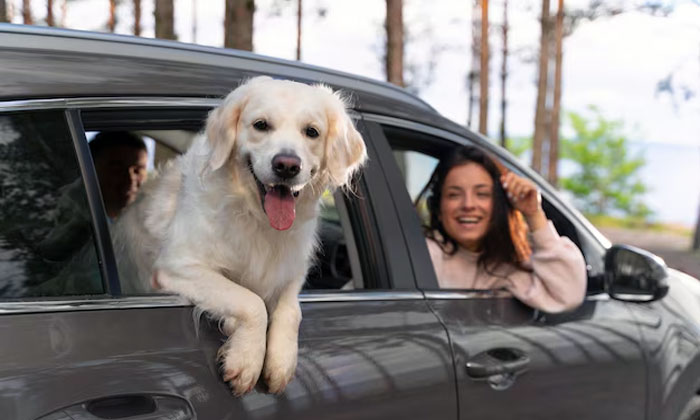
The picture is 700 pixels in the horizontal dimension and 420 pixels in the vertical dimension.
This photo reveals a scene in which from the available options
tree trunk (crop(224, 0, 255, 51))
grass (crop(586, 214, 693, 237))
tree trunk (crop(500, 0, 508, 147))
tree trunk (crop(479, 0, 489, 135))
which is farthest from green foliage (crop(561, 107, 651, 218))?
tree trunk (crop(224, 0, 255, 51))

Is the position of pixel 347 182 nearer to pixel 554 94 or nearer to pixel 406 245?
pixel 406 245

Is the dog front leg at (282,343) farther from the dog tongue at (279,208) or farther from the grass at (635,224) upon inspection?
the grass at (635,224)

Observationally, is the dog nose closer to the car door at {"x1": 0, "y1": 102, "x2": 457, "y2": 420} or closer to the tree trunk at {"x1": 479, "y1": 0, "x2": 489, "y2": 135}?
the car door at {"x1": 0, "y1": 102, "x2": 457, "y2": 420}

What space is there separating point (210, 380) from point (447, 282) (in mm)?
1447

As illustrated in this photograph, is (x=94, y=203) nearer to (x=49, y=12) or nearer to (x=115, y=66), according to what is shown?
(x=115, y=66)

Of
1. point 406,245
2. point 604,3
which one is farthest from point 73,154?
point 604,3

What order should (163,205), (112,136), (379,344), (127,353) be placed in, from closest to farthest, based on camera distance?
(127,353), (379,344), (163,205), (112,136)

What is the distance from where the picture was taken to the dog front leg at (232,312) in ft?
6.40

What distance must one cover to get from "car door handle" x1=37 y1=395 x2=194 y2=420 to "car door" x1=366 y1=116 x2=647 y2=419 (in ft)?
3.51

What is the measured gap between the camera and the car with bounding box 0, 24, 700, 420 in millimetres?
1771

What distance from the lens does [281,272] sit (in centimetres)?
239

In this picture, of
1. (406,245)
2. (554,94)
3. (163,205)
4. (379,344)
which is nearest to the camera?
(379,344)

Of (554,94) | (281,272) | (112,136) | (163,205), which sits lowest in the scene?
(281,272)

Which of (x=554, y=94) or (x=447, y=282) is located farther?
(x=554, y=94)
